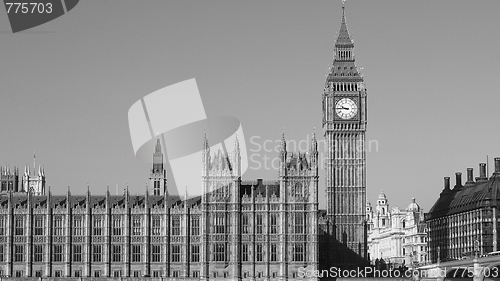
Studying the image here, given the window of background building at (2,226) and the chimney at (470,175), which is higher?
the chimney at (470,175)

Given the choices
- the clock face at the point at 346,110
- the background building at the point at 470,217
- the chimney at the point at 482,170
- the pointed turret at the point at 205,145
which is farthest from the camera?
the chimney at the point at 482,170

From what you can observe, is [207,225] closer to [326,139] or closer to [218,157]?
[218,157]

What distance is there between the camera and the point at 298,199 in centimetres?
13775

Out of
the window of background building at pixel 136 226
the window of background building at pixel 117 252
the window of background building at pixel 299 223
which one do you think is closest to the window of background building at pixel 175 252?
the window of background building at pixel 136 226

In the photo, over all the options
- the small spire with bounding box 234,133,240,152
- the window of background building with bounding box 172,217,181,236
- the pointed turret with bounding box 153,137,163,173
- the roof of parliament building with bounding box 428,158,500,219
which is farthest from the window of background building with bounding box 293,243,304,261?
the roof of parliament building with bounding box 428,158,500,219

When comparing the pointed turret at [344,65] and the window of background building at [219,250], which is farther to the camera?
the pointed turret at [344,65]

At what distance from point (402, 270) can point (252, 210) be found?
4049 cm

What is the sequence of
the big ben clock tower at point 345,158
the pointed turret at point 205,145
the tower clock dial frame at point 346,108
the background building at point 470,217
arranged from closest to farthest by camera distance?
the pointed turret at point 205,145 < the big ben clock tower at point 345,158 < the tower clock dial frame at point 346,108 < the background building at point 470,217

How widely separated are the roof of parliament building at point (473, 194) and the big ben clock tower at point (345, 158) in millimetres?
32939

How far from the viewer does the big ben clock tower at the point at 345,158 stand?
14725 centimetres

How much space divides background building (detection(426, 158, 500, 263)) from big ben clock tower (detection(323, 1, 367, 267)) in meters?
22.7

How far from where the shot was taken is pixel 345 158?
149 m

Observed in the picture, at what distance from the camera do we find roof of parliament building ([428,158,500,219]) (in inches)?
6816

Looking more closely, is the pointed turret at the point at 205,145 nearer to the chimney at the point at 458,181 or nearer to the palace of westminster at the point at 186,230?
the palace of westminster at the point at 186,230
